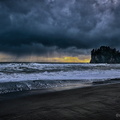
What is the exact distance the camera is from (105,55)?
165375 mm

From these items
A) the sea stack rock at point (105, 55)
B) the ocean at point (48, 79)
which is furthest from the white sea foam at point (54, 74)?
the sea stack rock at point (105, 55)

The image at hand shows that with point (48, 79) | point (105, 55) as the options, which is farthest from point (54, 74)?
point (105, 55)

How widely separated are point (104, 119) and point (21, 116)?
202 cm

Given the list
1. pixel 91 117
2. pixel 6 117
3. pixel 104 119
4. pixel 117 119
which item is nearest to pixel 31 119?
pixel 6 117

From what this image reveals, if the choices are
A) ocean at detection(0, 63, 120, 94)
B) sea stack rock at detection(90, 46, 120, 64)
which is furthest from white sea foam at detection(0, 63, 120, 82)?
sea stack rock at detection(90, 46, 120, 64)

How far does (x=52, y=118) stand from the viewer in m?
3.92

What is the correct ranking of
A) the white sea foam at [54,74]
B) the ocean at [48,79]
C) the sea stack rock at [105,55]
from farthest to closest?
the sea stack rock at [105,55], the white sea foam at [54,74], the ocean at [48,79]

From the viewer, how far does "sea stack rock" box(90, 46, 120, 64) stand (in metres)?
163

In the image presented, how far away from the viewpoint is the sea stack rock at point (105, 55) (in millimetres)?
162750

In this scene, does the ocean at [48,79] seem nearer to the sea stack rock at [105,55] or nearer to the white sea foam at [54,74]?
the white sea foam at [54,74]

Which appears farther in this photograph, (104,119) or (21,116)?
(21,116)

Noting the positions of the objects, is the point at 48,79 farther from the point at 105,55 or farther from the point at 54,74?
the point at 105,55

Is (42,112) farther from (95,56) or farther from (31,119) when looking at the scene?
(95,56)

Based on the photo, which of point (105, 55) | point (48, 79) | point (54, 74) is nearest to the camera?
point (48, 79)
